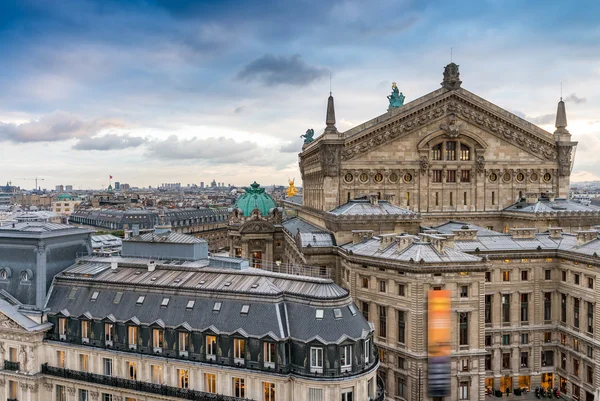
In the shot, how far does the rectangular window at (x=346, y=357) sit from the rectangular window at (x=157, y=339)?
17.8 meters

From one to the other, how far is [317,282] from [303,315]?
3.79 m

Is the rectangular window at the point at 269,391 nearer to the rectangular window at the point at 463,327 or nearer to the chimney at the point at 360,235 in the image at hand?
the rectangular window at the point at 463,327

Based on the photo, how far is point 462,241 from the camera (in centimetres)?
7075

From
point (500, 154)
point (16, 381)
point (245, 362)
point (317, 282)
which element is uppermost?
point (500, 154)

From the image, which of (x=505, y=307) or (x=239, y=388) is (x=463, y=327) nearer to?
(x=505, y=307)

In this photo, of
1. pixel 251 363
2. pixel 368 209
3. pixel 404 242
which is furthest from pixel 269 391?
pixel 368 209

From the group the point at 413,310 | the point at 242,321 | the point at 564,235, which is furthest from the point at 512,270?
the point at 242,321

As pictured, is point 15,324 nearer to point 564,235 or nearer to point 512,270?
point 512,270

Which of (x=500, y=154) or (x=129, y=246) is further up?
(x=500, y=154)

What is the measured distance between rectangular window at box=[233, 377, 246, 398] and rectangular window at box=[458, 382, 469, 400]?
2536cm

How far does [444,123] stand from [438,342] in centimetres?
3765

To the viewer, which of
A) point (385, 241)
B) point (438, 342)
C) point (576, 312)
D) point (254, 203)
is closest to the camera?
point (438, 342)

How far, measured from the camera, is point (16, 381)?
58.6 metres

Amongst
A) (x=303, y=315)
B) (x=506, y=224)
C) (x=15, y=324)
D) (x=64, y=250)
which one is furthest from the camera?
(x=506, y=224)
